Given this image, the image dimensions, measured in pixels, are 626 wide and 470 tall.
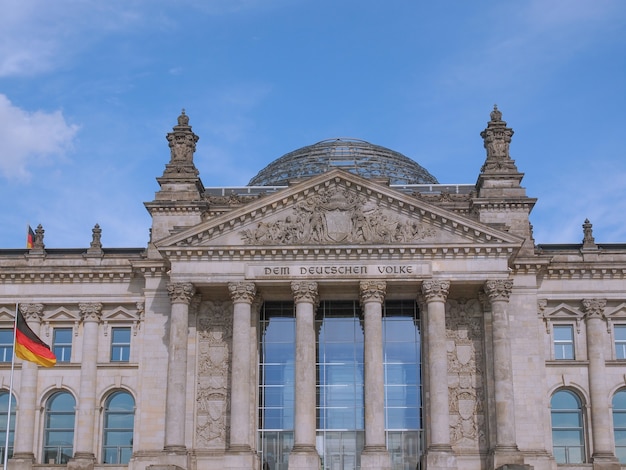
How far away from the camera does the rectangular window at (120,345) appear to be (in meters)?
57.9

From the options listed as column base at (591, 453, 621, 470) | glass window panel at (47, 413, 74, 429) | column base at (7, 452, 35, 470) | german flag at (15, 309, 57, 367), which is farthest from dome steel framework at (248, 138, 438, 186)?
column base at (7, 452, 35, 470)

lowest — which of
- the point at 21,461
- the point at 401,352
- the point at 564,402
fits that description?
the point at 21,461

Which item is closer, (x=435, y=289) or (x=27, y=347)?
(x=27, y=347)

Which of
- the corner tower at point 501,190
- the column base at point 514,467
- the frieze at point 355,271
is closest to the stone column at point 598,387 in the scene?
the corner tower at point 501,190

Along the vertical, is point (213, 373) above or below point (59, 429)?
above

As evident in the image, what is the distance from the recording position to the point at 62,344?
58469mm

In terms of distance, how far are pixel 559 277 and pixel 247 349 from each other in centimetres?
1817

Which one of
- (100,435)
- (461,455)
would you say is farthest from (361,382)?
(100,435)

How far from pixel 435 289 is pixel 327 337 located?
703 centimetres

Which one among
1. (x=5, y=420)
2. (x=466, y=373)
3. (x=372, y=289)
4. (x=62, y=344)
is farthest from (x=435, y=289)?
(x=5, y=420)

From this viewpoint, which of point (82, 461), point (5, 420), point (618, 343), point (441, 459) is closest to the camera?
point (441, 459)

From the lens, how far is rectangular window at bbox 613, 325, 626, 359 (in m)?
57.2

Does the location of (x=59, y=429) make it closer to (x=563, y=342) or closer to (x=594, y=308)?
(x=563, y=342)

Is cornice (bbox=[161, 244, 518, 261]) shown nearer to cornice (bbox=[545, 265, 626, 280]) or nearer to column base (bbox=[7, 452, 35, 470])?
cornice (bbox=[545, 265, 626, 280])
